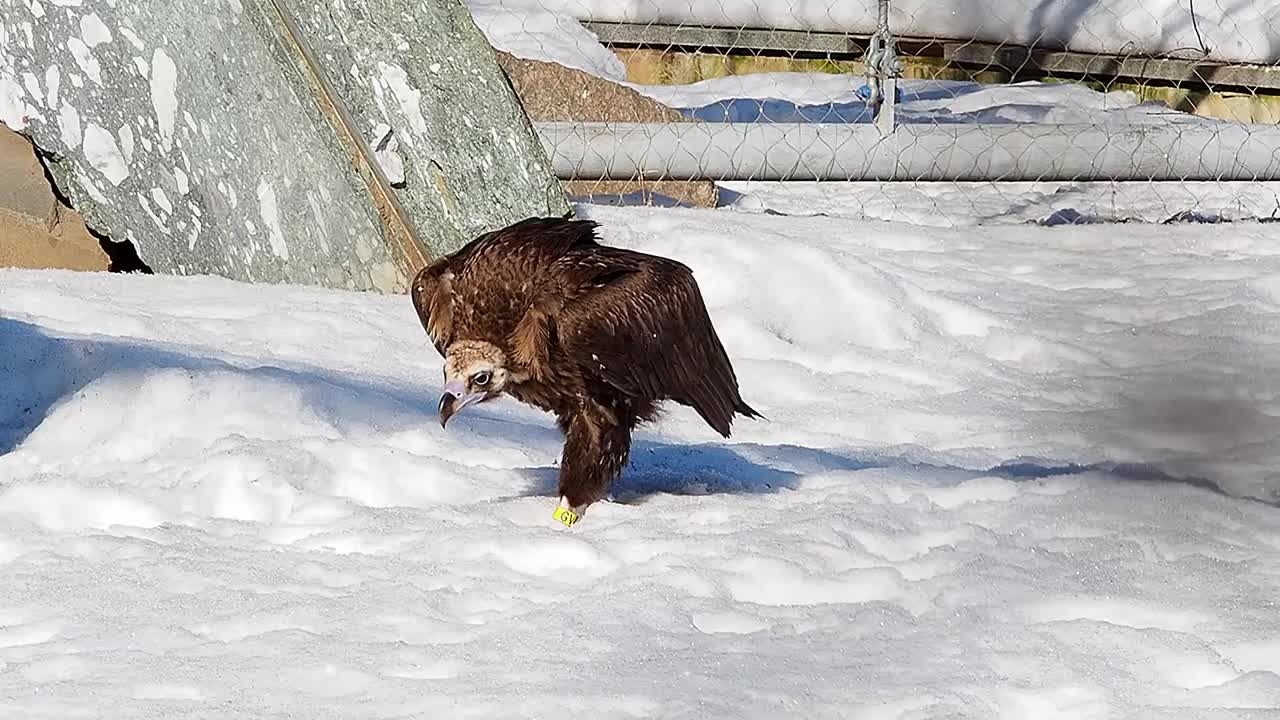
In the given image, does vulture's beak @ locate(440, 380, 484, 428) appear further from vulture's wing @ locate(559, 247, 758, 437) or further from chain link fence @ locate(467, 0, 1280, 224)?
chain link fence @ locate(467, 0, 1280, 224)

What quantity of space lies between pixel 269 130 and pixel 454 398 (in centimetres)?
235

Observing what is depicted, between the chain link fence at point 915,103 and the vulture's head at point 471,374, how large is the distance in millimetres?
3524

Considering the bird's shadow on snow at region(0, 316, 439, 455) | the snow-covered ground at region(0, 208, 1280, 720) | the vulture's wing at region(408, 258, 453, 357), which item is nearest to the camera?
the snow-covered ground at region(0, 208, 1280, 720)

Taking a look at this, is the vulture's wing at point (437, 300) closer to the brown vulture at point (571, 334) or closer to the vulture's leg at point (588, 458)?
the brown vulture at point (571, 334)

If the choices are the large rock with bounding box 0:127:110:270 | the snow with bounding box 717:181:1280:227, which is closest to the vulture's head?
the large rock with bounding box 0:127:110:270

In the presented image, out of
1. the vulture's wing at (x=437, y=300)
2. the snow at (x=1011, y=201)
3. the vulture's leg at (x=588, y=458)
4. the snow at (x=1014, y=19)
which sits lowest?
the snow at (x=1011, y=201)

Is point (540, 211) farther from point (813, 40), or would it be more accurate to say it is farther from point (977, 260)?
point (813, 40)

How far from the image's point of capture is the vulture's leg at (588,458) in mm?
3135

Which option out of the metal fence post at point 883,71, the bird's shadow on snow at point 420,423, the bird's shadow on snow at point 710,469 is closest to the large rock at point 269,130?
the bird's shadow on snow at point 420,423

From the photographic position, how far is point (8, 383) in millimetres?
3781

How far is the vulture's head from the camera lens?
2990 mm

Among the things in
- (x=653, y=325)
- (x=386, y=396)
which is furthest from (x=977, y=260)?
(x=653, y=325)

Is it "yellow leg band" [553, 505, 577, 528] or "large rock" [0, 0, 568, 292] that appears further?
"large rock" [0, 0, 568, 292]

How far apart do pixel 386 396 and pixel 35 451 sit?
0.82 meters
